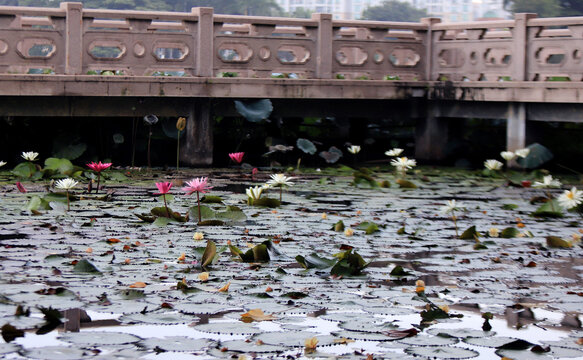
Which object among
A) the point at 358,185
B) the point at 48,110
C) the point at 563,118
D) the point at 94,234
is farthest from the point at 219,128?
the point at 94,234

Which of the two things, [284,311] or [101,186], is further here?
[101,186]

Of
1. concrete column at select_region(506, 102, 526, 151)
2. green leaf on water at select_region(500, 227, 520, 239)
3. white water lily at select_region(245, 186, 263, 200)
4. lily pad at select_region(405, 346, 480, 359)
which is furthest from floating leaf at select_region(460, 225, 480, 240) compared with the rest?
concrete column at select_region(506, 102, 526, 151)

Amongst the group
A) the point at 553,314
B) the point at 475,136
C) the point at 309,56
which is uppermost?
the point at 309,56

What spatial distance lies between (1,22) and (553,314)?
28.8 feet

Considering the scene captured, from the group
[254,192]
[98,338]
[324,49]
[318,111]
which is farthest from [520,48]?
[98,338]

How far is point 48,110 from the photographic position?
11727 millimetres

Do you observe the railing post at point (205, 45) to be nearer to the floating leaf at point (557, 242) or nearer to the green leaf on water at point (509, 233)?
the green leaf on water at point (509, 233)

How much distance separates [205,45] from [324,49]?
1.61 m

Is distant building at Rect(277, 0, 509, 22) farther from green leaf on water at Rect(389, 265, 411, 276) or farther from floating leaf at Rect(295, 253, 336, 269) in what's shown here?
green leaf on water at Rect(389, 265, 411, 276)

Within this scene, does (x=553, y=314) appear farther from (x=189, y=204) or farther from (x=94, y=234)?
(x=189, y=204)

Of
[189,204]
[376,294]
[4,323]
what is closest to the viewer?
[4,323]

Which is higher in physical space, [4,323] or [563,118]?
[563,118]

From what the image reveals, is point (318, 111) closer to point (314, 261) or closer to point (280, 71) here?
point (280, 71)

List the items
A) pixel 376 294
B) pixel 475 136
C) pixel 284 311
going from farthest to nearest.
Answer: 1. pixel 475 136
2. pixel 376 294
3. pixel 284 311
